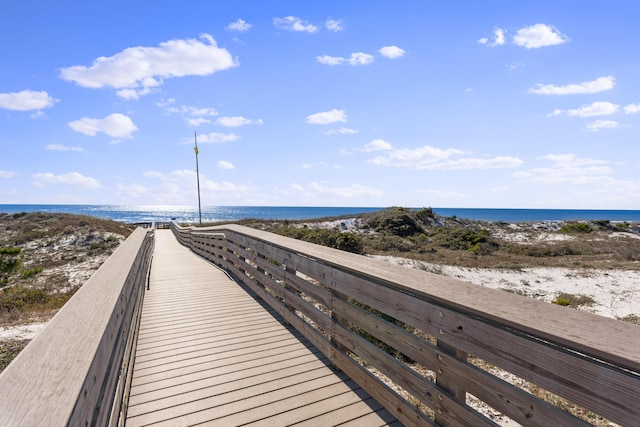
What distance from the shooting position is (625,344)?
1.40m

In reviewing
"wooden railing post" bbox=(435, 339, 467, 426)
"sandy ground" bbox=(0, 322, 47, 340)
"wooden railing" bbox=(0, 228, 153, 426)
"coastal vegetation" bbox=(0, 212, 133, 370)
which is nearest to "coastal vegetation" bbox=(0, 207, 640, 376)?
"coastal vegetation" bbox=(0, 212, 133, 370)

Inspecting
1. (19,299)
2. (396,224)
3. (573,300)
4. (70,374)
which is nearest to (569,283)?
(573,300)

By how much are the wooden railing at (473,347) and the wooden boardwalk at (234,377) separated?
0.84 ft

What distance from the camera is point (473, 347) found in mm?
1985

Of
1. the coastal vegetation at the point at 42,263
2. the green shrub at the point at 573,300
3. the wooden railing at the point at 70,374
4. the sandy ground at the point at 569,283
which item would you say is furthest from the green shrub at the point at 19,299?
the green shrub at the point at 573,300

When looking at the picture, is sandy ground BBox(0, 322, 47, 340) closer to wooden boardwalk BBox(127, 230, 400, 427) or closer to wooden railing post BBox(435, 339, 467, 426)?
wooden boardwalk BBox(127, 230, 400, 427)

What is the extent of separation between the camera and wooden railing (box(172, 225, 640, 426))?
1.44 meters

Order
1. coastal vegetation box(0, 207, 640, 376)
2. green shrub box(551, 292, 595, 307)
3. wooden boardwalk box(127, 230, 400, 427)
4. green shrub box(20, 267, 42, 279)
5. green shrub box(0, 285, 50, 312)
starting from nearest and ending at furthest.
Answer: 1. wooden boardwalk box(127, 230, 400, 427)
2. green shrub box(551, 292, 595, 307)
3. green shrub box(0, 285, 50, 312)
4. coastal vegetation box(0, 207, 640, 376)
5. green shrub box(20, 267, 42, 279)

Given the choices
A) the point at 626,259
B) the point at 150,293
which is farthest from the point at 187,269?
the point at 626,259

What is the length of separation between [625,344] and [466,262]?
14.6 metres

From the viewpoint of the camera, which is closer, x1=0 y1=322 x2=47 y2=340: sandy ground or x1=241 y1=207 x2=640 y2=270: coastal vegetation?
x1=0 y1=322 x2=47 y2=340: sandy ground

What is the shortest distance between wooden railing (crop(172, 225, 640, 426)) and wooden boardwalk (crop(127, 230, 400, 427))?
257 millimetres

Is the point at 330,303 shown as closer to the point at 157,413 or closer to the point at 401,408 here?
the point at 401,408

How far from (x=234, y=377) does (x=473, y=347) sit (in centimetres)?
232
